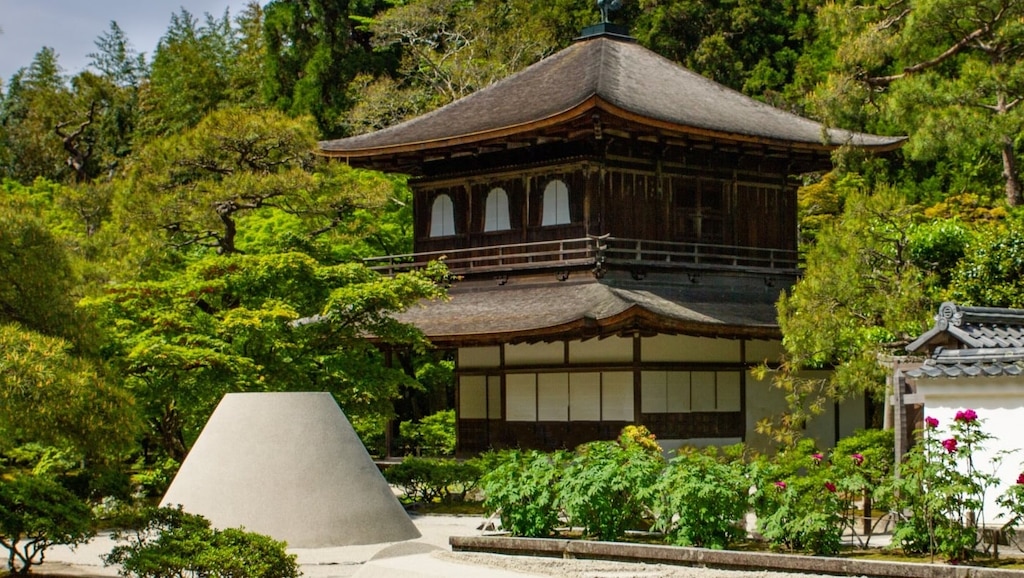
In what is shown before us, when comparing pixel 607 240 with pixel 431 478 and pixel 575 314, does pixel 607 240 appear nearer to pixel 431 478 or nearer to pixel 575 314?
pixel 575 314

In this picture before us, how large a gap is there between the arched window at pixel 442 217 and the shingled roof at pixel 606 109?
5.60ft

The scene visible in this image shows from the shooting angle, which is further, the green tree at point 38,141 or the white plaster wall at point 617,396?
the green tree at point 38,141

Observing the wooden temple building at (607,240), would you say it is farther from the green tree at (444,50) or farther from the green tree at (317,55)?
the green tree at (317,55)

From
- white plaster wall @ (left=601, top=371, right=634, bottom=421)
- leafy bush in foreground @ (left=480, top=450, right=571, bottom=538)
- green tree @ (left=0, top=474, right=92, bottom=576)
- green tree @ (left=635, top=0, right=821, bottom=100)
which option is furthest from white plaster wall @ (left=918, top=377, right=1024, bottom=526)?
green tree @ (left=635, top=0, right=821, bottom=100)

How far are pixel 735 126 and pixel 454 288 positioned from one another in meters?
6.66

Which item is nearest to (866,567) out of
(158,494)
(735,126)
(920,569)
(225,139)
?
(920,569)

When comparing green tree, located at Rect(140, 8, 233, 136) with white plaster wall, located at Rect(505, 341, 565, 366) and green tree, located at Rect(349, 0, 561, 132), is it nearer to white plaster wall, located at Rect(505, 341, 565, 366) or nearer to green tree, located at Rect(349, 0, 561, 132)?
green tree, located at Rect(349, 0, 561, 132)

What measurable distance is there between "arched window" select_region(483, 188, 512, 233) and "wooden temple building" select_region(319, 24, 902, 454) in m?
0.04

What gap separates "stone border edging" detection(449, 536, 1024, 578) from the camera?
12.5 m

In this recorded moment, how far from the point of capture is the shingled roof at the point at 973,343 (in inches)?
568

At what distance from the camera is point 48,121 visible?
195ft

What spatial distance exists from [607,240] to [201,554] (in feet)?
52.5

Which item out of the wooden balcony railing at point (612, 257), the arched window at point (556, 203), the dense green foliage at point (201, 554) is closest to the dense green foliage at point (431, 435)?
the wooden balcony railing at point (612, 257)

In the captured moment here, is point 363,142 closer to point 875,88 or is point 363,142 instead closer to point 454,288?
point 454,288
